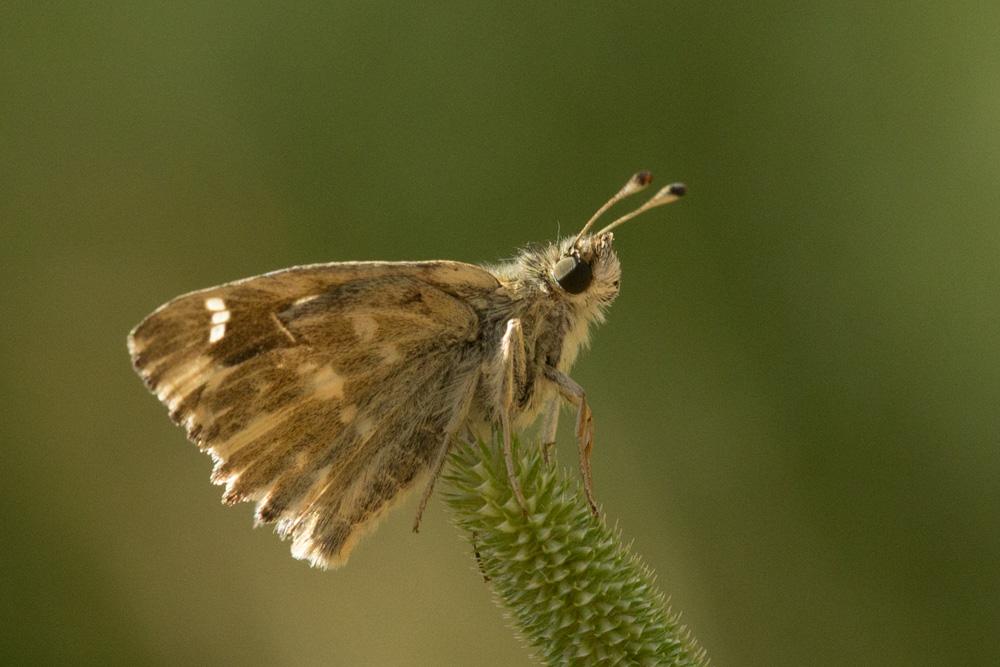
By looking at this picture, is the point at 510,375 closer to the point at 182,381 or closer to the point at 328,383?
the point at 328,383

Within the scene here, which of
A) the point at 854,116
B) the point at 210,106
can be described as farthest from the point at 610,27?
the point at 210,106

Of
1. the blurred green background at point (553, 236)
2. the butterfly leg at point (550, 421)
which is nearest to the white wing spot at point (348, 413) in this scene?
the butterfly leg at point (550, 421)

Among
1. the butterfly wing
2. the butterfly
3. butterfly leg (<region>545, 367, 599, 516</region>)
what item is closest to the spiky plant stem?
butterfly leg (<region>545, 367, 599, 516</region>)

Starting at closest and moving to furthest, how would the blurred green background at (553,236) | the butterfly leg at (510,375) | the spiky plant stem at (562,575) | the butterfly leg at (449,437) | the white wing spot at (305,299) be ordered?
the spiky plant stem at (562,575), the butterfly leg at (510,375), the butterfly leg at (449,437), the white wing spot at (305,299), the blurred green background at (553,236)

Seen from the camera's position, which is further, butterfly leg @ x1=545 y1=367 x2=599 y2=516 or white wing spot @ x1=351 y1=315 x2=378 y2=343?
white wing spot @ x1=351 y1=315 x2=378 y2=343

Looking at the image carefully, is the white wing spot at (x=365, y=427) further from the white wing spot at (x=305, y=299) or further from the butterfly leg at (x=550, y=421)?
the butterfly leg at (x=550, y=421)

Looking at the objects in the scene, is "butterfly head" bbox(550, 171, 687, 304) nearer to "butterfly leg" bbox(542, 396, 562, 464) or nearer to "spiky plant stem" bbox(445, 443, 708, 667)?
"butterfly leg" bbox(542, 396, 562, 464)
